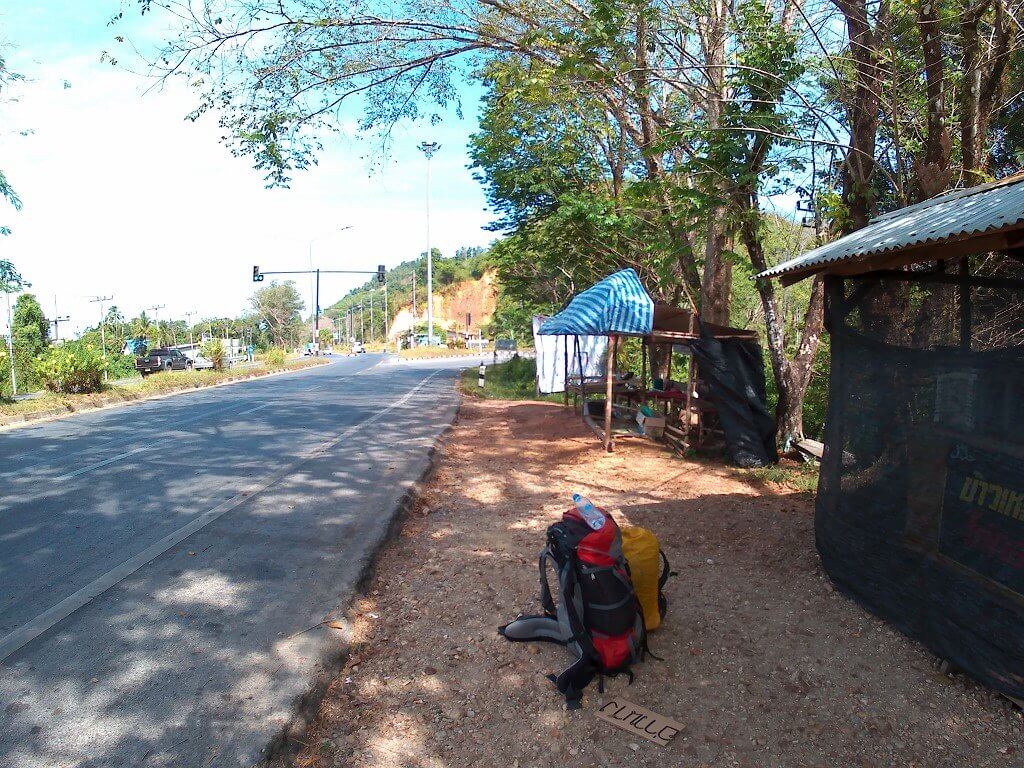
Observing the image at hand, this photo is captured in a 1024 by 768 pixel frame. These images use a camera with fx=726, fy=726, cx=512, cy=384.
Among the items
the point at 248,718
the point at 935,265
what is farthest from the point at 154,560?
the point at 935,265

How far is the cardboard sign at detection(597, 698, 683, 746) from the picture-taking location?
10.9 ft

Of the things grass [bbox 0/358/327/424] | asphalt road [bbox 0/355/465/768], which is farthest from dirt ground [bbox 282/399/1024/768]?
grass [bbox 0/358/327/424]

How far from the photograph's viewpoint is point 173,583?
16.2ft

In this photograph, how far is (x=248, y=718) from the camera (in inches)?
130

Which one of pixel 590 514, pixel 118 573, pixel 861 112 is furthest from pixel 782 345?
pixel 118 573

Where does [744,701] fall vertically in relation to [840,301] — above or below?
below

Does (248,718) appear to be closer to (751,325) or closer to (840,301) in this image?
(840,301)

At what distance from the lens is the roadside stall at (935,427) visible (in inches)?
132

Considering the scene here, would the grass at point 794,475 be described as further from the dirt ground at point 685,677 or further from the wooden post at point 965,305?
the wooden post at point 965,305

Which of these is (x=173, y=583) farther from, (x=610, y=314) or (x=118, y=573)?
(x=610, y=314)

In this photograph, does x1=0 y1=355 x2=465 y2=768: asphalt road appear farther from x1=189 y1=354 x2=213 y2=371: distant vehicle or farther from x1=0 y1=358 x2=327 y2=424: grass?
x1=189 y1=354 x2=213 y2=371: distant vehicle

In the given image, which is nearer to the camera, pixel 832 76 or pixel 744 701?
pixel 744 701

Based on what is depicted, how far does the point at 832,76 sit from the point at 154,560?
8.63 m

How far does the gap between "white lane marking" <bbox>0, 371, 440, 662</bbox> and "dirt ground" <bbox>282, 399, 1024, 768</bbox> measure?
1717 millimetres
